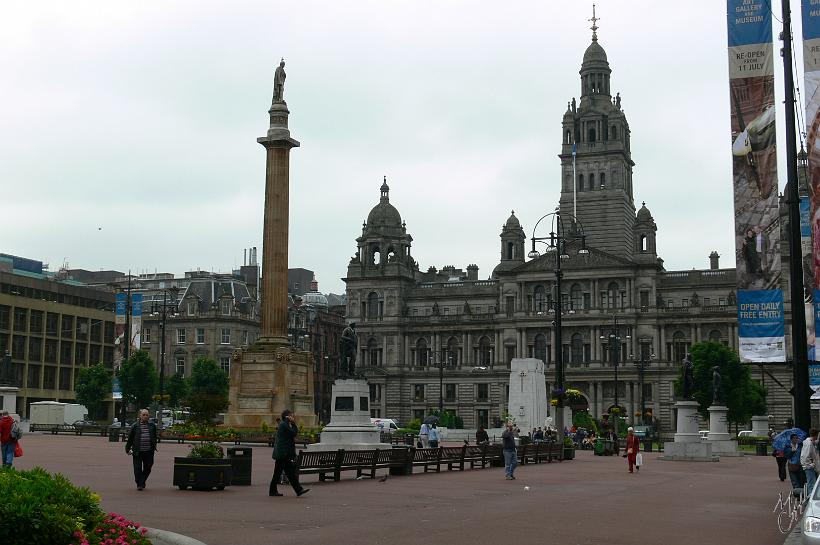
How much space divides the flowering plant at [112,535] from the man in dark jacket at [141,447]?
1183 centimetres

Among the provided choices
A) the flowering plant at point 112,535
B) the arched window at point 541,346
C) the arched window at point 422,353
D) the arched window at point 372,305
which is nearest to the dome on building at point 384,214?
the arched window at point 372,305

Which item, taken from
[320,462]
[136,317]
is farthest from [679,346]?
[320,462]

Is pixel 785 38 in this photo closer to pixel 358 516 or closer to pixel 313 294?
pixel 358 516

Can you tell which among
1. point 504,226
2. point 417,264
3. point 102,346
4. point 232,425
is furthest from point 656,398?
point 232,425

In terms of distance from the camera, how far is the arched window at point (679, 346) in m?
110

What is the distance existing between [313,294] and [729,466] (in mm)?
103795

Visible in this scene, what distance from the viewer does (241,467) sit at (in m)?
24.8

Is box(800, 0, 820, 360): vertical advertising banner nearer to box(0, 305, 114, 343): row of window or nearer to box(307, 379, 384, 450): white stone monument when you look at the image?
box(307, 379, 384, 450): white stone monument

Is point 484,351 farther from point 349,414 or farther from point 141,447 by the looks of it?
point 141,447

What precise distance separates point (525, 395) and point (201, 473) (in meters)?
32.5

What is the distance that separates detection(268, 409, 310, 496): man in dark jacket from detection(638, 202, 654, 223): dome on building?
94822 millimetres

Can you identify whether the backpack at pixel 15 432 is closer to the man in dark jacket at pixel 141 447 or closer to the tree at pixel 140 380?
the man in dark jacket at pixel 141 447

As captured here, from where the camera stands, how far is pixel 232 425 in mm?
51562

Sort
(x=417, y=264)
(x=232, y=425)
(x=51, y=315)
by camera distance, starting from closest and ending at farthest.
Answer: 1. (x=232, y=425)
2. (x=51, y=315)
3. (x=417, y=264)
